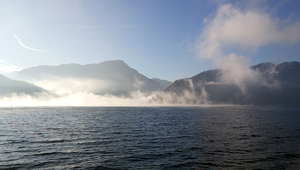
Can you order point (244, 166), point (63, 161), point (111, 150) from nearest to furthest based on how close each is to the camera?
point (244, 166) → point (63, 161) → point (111, 150)

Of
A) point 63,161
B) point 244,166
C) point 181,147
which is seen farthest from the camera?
point 181,147

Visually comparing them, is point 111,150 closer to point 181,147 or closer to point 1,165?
point 181,147

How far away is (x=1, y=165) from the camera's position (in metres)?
21.3

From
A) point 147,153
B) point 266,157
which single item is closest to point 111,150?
point 147,153

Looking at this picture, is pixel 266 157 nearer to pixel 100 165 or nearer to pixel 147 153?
pixel 147 153

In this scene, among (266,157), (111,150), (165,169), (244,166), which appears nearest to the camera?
(165,169)

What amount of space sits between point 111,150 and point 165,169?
11250 mm

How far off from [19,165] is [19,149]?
9.13 m

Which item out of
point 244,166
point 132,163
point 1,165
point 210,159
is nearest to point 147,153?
point 132,163

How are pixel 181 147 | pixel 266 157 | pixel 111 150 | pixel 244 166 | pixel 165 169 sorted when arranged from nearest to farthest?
pixel 165 169 < pixel 244 166 < pixel 266 157 < pixel 111 150 < pixel 181 147

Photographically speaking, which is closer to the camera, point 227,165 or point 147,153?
point 227,165

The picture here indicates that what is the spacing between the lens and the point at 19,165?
69.9ft

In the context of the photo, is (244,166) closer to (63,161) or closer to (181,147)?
(181,147)

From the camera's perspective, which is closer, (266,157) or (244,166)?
(244,166)
